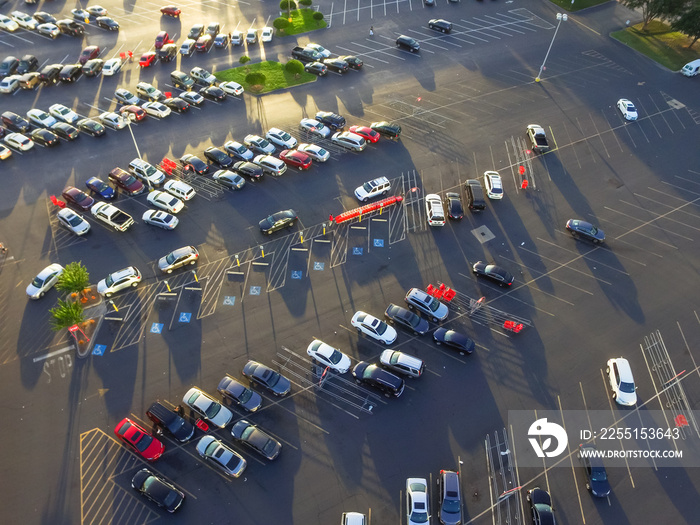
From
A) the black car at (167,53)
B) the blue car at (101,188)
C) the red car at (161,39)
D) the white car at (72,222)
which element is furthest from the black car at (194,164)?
the red car at (161,39)

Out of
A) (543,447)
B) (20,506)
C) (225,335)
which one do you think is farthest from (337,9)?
(20,506)

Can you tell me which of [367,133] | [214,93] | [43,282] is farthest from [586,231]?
[43,282]

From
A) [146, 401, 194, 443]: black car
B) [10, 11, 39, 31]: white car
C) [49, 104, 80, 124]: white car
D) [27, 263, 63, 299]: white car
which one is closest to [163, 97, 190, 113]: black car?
[49, 104, 80, 124]: white car

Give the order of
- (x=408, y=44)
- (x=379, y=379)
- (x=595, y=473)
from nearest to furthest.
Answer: (x=595, y=473) → (x=379, y=379) → (x=408, y=44)

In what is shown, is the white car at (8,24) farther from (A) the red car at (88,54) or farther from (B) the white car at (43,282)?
(B) the white car at (43,282)

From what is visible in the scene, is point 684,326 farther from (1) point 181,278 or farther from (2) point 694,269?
(1) point 181,278

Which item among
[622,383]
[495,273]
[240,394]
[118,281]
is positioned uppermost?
[495,273]

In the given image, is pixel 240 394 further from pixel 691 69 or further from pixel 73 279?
pixel 691 69
